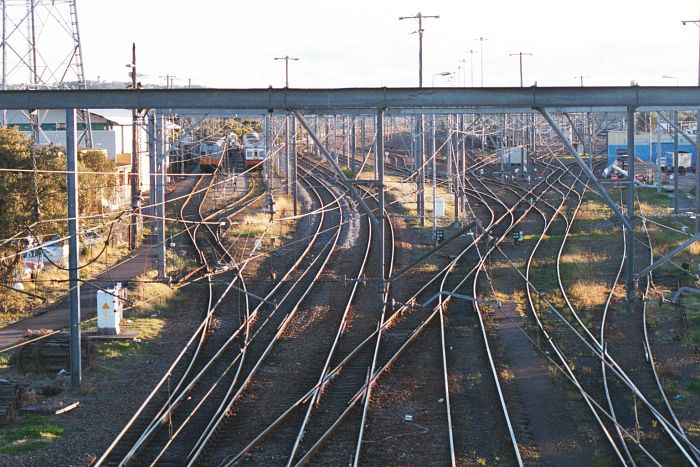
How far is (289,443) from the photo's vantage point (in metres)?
9.26

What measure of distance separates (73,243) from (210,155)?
31.8 meters

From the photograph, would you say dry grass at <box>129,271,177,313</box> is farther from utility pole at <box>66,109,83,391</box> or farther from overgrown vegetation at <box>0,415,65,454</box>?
overgrown vegetation at <box>0,415,65,454</box>

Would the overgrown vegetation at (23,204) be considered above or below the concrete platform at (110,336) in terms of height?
above

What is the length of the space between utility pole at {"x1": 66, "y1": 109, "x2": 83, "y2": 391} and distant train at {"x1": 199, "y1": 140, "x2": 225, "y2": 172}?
3017cm

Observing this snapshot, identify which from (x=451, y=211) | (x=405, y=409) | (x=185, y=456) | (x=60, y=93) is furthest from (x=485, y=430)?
(x=451, y=211)

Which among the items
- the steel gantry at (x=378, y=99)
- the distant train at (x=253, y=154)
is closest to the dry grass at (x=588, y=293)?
the steel gantry at (x=378, y=99)

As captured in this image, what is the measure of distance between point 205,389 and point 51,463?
2687 mm

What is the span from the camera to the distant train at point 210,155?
4227 centimetres

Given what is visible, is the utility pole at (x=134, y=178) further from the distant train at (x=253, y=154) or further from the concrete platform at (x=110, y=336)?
the distant train at (x=253, y=154)

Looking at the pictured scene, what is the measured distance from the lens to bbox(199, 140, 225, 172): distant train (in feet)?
139

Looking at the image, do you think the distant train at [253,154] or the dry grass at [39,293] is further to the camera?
the distant train at [253,154]

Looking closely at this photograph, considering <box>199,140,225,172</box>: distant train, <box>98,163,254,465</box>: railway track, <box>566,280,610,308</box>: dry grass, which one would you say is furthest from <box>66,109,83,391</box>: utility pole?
<box>199,140,225,172</box>: distant train

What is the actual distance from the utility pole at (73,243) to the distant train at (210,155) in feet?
99.0

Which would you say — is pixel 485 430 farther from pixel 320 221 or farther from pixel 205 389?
pixel 320 221
